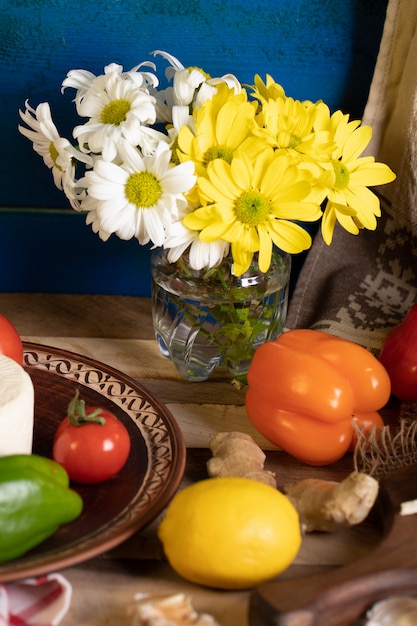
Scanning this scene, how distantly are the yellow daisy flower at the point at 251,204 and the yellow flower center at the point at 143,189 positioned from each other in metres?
0.05

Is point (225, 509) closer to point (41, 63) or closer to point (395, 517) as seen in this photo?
point (395, 517)

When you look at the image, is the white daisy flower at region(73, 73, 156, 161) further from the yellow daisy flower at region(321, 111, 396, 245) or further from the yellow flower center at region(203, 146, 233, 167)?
the yellow daisy flower at region(321, 111, 396, 245)

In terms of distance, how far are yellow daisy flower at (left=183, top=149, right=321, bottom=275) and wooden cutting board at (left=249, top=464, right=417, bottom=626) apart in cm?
38

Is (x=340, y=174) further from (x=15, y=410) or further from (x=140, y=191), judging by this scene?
(x=15, y=410)

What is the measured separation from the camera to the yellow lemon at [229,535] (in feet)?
2.58

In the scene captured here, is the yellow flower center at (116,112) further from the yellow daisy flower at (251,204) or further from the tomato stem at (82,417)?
the tomato stem at (82,417)

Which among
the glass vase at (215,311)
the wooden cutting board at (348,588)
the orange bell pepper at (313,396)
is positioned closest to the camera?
the wooden cutting board at (348,588)

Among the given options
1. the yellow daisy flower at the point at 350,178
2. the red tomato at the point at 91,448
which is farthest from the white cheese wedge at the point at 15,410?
the yellow daisy flower at the point at 350,178

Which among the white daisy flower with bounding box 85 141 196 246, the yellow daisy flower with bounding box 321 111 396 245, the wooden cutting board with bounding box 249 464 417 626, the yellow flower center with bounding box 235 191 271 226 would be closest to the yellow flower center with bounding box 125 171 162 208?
the white daisy flower with bounding box 85 141 196 246

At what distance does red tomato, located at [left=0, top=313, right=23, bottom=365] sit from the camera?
3.44ft

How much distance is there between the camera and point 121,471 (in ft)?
3.09

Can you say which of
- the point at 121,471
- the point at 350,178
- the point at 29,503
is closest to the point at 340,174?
the point at 350,178

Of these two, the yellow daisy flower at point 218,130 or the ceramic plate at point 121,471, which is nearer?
the ceramic plate at point 121,471

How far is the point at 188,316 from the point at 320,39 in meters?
0.53
